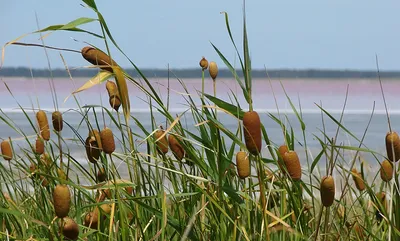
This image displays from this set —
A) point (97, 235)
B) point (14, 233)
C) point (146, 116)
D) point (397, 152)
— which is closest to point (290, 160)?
point (397, 152)

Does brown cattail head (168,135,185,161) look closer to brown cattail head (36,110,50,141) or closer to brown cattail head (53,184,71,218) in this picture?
brown cattail head (36,110,50,141)

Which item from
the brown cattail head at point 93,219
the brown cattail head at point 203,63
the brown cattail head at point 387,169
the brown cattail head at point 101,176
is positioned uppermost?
the brown cattail head at point 203,63

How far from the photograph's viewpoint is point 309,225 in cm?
182

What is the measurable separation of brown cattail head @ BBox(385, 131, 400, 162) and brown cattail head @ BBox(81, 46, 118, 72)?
0.50 meters

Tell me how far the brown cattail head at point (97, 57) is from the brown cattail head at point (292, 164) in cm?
33

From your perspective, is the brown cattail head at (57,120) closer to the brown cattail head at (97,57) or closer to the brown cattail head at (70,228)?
the brown cattail head at (97,57)

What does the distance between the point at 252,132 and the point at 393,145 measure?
1.16 ft

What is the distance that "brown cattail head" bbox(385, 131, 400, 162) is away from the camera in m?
1.38

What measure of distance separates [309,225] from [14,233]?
677 mm

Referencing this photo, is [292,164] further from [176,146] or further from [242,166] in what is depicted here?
[176,146]

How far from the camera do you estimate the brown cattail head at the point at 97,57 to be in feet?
4.24

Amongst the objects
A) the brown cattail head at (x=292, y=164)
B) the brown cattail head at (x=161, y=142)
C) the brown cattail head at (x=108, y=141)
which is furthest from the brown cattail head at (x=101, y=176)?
the brown cattail head at (x=292, y=164)

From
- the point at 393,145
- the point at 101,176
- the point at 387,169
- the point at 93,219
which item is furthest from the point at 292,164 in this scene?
the point at 101,176

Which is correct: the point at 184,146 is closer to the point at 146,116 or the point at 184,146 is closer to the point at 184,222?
the point at 184,222
